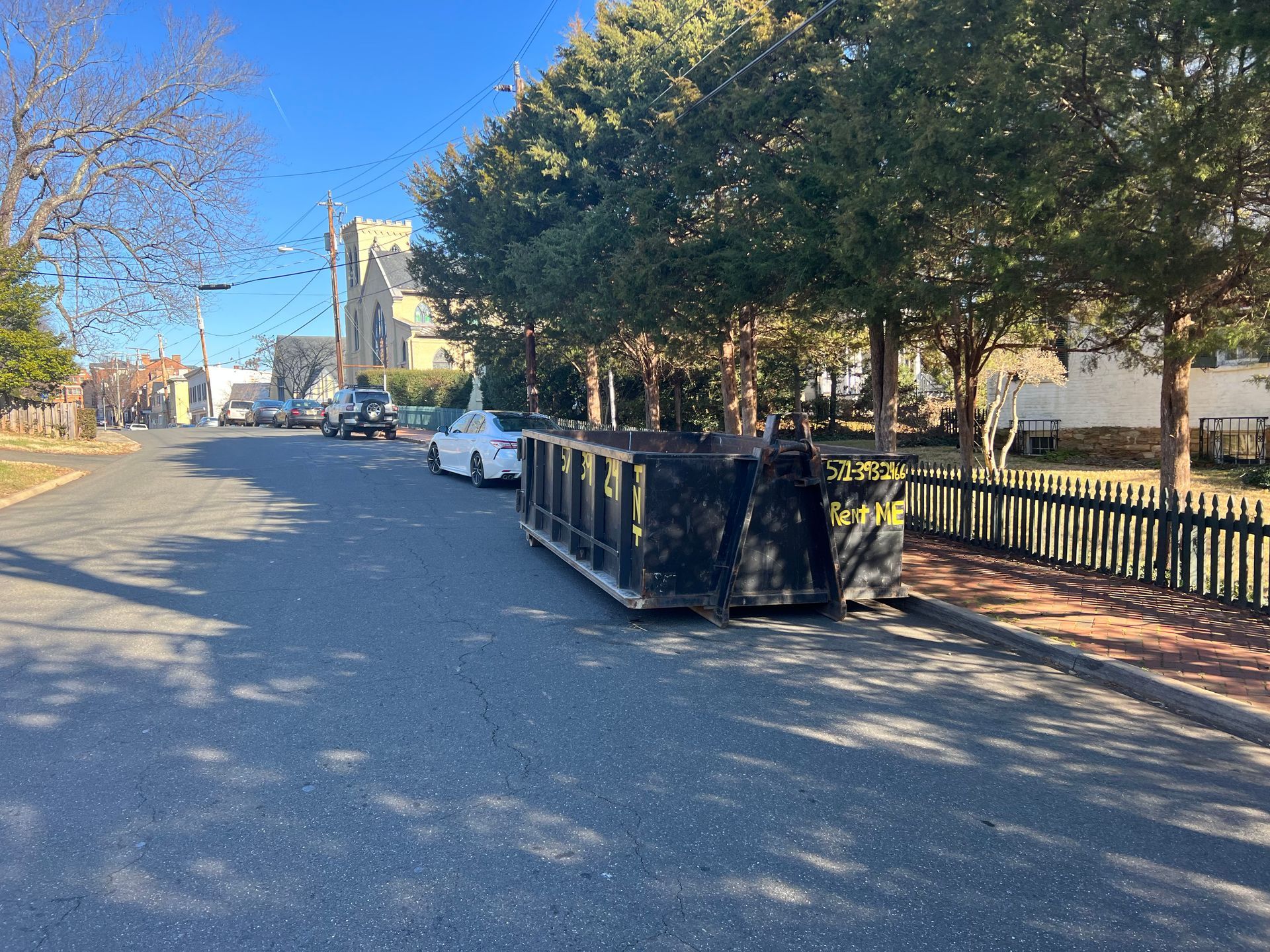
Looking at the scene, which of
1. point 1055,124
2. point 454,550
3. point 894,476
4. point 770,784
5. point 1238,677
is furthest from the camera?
point 454,550

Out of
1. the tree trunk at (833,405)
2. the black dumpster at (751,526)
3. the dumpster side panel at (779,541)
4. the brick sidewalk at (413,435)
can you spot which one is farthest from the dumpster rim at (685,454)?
the brick sidewalk at (413,435)

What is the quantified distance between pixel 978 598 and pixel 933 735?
3.49m

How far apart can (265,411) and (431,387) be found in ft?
32.8

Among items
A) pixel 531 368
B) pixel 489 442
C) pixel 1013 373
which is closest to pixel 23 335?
pixel 489 442

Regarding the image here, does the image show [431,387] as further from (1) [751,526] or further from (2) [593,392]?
(1) [751,526]

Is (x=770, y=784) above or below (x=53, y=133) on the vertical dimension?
below

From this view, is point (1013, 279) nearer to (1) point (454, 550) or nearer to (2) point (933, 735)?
(2) point (933, 735)

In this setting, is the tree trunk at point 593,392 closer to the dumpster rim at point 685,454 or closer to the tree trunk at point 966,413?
the tree trunk at point 966,413

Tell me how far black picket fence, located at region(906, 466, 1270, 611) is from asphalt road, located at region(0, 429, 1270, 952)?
246 centimetres

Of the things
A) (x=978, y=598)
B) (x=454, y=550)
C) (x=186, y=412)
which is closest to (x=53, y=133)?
(x=454, y=550)

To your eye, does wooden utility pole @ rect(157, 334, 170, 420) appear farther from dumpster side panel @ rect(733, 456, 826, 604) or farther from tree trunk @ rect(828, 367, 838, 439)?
dumpster side panel @ rect(733, 456, 826, 604)

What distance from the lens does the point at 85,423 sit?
3141 centimetres

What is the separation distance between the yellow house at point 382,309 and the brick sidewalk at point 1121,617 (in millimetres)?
50071

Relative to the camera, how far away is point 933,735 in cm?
523
